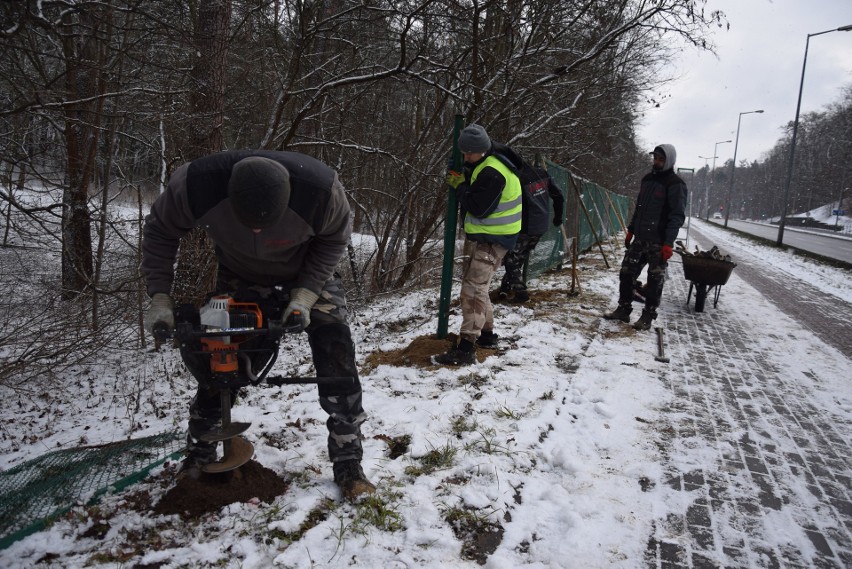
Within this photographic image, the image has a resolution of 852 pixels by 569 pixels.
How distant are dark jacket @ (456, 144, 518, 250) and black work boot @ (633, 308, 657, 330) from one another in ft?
8.67

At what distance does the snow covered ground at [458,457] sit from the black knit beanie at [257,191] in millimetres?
1440

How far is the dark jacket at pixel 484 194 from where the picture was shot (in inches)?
175

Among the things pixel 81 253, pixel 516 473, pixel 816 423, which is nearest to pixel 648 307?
pixel 816 423

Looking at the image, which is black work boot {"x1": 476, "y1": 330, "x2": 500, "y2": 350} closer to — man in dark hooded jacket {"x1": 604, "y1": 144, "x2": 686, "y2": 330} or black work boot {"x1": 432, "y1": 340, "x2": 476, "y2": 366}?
black work boot {"x1": 432, "y1": 340, "x2": 476, "y2": 366}

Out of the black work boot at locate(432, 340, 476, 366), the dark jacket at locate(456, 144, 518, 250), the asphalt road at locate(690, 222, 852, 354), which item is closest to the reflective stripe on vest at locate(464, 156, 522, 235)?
the dark jacket at locate(456, 144, 518, 250)

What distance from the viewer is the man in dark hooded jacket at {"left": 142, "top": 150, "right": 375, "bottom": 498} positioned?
7.46 feet

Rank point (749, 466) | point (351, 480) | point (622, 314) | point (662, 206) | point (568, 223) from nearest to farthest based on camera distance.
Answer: point (351, 480)
point (749, 466)
point (662, 206)
point (622, 314)
point (568, 223)

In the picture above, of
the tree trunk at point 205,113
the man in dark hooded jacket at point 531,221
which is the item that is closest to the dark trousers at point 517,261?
the man in dark hooded jacket at point 531,221

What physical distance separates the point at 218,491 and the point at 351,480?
66 cm

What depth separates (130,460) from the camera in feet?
9.85

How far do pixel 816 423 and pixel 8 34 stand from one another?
5.95 m

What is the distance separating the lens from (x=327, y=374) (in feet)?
8.79

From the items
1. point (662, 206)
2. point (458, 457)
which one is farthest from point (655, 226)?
point (458, 457)

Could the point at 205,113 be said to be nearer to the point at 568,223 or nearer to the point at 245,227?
the point at 245,227
